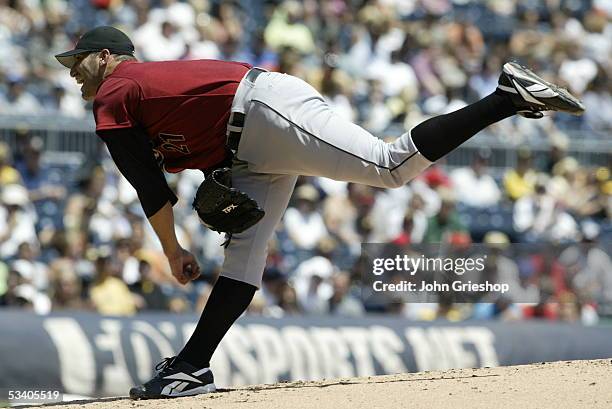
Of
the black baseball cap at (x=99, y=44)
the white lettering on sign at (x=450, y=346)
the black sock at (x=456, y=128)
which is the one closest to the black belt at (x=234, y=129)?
the black baseball cap at (x=99, y=44)

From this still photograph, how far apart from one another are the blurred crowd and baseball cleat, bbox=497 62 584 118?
11.0 feet

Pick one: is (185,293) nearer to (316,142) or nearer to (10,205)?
(10,205)

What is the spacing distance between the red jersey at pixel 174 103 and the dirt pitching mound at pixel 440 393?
41.0 inches

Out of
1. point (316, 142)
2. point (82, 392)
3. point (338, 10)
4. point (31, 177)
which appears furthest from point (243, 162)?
point (338, 10)

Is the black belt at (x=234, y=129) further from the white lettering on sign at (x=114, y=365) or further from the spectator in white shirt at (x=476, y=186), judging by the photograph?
the spectator in white shirt at (x=476, y=186)

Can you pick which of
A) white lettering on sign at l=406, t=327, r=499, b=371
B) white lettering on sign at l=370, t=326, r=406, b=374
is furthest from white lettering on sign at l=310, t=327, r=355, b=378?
white lettering on sign at l=406, t=327, r=499, b=371

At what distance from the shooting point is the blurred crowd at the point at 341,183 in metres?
8.72

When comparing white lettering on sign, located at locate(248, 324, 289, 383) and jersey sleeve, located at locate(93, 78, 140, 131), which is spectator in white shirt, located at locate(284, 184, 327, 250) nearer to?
white lettering on sign, located at locate(248, 324, 289, 383)

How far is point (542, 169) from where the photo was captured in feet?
38.6

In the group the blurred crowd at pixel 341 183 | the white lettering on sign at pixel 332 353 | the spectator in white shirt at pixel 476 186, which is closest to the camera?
the white lettering on sign at pixel 332 353

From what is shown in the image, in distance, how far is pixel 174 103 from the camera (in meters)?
4.54

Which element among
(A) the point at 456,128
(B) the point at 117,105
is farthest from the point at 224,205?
(A) the point at 456,128

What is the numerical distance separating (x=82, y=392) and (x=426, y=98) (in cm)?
664

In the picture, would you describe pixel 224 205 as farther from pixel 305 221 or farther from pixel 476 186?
pixel 476 186
